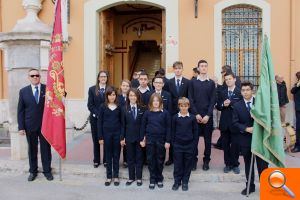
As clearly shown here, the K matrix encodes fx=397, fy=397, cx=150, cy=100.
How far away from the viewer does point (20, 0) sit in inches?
450

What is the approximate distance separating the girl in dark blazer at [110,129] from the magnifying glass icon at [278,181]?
11.8ft

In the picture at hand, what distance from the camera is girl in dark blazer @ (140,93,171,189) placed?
580cm

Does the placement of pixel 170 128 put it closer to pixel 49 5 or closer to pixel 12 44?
pixel 12 44

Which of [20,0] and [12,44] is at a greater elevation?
[20,0]

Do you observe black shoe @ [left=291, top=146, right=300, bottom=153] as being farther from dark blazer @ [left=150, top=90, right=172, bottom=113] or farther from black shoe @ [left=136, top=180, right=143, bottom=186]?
black shoe @ [left=136, top=180, right=143, bottom=186]

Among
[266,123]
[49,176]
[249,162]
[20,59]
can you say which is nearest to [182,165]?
[249,162]

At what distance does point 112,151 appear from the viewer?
19.9 feet

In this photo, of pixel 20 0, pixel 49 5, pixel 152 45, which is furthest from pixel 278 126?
pixel 152 45

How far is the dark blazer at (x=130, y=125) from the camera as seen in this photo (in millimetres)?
5965

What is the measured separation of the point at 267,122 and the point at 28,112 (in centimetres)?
360

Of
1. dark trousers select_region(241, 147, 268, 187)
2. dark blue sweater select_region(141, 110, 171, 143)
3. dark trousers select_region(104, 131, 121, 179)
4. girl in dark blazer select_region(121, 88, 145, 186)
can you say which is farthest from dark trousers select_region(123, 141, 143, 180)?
dark trousers select_region(241, 147, 268, 187)

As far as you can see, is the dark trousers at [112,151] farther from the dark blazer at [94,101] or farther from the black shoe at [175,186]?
the black shoe at [175,186]

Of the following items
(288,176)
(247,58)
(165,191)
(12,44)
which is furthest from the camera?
(247,58)

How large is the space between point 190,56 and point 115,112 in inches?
201
